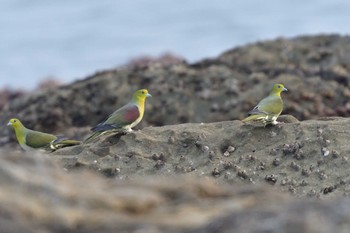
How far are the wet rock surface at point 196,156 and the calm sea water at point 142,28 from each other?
4339 centimetres

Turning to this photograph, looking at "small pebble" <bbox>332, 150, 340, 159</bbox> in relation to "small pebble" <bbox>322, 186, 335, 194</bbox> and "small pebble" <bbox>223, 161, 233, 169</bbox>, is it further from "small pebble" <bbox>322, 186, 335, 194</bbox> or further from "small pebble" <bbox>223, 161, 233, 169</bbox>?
"small pebble" <bbox>223, 161, 233, 169</bbox>

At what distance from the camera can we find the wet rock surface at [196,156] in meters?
8.76

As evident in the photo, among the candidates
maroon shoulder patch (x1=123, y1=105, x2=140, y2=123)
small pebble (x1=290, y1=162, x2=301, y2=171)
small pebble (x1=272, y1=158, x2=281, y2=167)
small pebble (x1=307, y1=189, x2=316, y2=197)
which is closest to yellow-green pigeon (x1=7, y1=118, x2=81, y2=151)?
maroon shoulder patch (x1=123, y1=105, x2=140, y2=123)

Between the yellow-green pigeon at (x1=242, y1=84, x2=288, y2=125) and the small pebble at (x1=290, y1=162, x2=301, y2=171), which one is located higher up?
the yellow-green pigeon at (x1=242, y1=84, x2=288, y2=125)

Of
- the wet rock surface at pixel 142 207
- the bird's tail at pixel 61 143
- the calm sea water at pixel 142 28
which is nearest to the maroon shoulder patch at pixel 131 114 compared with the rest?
the bird's tail at pixel 61 143

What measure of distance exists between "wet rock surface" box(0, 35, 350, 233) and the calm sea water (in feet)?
142

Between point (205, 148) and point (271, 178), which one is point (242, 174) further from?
point (205, 148)

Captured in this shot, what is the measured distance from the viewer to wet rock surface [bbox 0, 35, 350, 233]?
8758 millimetres

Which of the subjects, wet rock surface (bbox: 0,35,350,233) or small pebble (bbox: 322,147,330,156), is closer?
wet rock surface (bbox: 0,35,350,233)

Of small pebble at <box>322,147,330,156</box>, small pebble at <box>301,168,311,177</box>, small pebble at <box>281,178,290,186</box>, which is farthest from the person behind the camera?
small pebble at <box>322,147,330,156</box>

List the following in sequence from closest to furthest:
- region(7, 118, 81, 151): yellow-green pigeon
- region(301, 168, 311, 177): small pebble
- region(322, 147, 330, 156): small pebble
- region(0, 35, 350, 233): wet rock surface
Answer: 1. region(0, 35, 350, 233): wet rock surface
2. region(301, 168, 311, 177): small pebble
3. region(322, 147, 330, 156): small pebble
4. region(7, 118, 81, 151): yellow-green pigeon

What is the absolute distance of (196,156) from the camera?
1620 centimetres

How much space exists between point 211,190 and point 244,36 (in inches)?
3236

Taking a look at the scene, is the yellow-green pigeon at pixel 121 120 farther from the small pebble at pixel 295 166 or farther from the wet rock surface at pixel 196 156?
the small pebble at pixel 295 166
